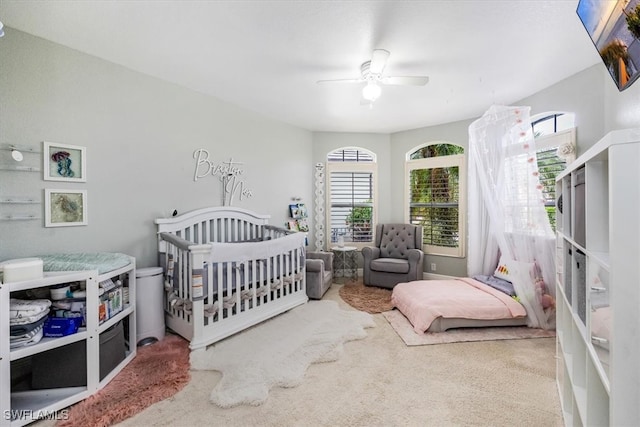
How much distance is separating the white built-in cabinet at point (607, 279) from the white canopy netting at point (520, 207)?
55.4 inches

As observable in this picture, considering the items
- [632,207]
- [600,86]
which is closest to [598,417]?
[632,207]

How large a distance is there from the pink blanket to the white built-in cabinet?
1.23 meters

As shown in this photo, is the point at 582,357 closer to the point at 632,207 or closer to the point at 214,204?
the point at 632,207

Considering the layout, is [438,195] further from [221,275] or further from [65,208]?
[65,208]

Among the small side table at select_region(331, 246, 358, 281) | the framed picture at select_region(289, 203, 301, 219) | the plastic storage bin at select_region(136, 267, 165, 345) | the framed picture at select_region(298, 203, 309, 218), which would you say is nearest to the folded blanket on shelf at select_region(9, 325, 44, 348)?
the plastic storage bin at select_region(136, 267, 165, 345)

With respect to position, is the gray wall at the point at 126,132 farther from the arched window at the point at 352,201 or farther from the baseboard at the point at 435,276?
the baseboard at the point at 435,276

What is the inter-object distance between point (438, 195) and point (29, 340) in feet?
16.0

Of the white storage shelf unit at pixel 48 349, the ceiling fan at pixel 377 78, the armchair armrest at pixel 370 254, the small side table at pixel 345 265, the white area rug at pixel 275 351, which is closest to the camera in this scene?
the white storage shelf unit at pixel 48 349

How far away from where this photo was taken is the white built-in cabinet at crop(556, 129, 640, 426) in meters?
0.83

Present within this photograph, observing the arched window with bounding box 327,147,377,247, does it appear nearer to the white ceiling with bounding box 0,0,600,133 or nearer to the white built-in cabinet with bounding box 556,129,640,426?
the white ceiling with bounding box 0,0,600,133

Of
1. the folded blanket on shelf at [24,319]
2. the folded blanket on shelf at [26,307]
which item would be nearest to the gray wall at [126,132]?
the folded blanket on shelf at [26,307]

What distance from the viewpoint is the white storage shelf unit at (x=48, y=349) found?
154 cm

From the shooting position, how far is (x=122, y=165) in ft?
8.82

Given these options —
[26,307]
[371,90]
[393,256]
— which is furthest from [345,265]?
[26,307]
